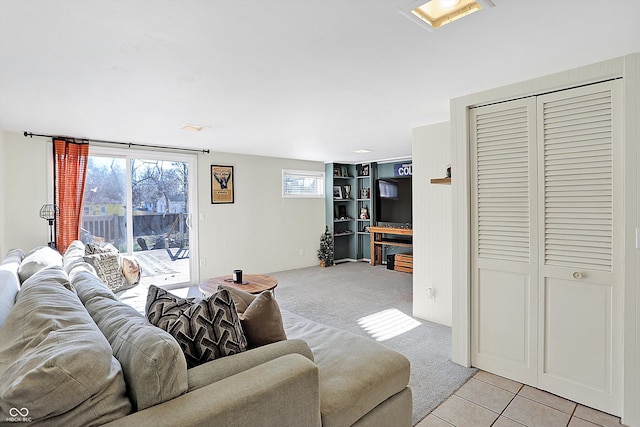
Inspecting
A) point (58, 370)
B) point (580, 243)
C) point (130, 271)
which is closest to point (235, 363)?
point (58, 370)

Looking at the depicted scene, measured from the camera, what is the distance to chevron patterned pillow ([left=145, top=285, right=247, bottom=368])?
4.52 ft

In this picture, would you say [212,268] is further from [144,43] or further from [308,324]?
[144,43]

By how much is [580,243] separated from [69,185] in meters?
5.16

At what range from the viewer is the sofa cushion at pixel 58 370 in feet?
2.84

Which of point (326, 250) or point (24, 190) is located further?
point (326, 250)

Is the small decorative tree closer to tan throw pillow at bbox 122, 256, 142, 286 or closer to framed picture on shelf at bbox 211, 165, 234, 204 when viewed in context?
framed picture on shelf at bbox 211, 165, 234, 204

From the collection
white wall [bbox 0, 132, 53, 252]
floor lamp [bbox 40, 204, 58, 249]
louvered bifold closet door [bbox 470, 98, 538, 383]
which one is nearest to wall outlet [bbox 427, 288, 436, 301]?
louvered bifold closet door [bbox 470, 98, 538, 383]

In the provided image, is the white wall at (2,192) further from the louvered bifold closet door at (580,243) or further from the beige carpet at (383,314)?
the louvered bifold closet door at (580,243)

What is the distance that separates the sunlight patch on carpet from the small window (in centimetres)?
335

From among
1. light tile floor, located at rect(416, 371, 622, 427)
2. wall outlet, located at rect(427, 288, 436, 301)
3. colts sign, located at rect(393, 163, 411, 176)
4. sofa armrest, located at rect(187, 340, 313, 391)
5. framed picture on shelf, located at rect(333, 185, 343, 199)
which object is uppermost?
colts sign, located at rect(393, 163, 411, 176)

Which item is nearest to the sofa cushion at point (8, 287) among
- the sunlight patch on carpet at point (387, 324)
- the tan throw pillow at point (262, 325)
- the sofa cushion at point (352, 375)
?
the tan throw pillow at point (262, 325)

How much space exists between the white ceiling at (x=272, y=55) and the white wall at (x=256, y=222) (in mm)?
2458

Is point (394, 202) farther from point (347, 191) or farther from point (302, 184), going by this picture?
point (302, 184)

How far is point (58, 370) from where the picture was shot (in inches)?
35.2
